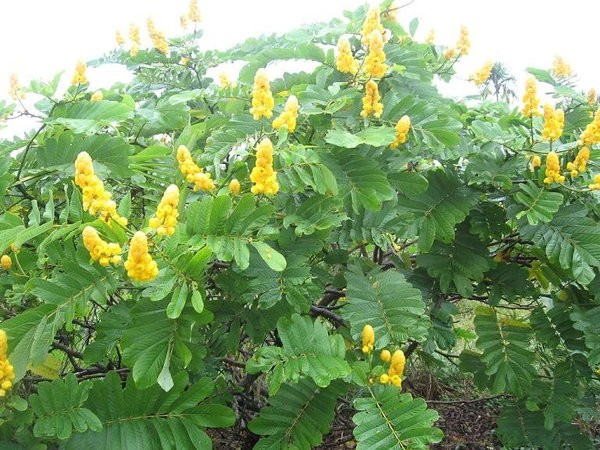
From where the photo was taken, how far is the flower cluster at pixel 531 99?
1.62m

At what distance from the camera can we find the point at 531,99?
5.37ft

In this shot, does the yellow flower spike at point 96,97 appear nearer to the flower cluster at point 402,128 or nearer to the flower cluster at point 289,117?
the flower cluster at point 289,117

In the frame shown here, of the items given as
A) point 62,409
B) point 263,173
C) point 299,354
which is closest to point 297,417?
point 299,354

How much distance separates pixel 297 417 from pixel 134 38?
1.69m

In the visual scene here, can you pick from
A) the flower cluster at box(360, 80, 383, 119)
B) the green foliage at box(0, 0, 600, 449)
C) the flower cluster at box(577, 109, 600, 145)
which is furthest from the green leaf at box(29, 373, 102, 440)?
the flower cluster at box(577, 109, 600, 145)

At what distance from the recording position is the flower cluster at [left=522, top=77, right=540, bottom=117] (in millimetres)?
1625

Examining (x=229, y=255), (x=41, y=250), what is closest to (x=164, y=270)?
(x=229, y=255)

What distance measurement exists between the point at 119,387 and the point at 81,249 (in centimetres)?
38

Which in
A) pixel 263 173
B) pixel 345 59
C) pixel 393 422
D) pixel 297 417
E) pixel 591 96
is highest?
pixel 345 59

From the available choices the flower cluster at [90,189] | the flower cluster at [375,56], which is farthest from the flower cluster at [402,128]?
the flower cluster at [90,189]

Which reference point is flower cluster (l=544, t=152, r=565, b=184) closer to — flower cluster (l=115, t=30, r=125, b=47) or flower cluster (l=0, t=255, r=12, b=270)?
flower cluster (l=0, t=255, r=12, b=270)

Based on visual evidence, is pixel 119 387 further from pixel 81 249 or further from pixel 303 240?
pixel 303 240

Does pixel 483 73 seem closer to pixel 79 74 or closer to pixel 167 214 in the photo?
pixel 79 74

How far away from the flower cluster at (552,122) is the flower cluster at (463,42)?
22.8 inches
